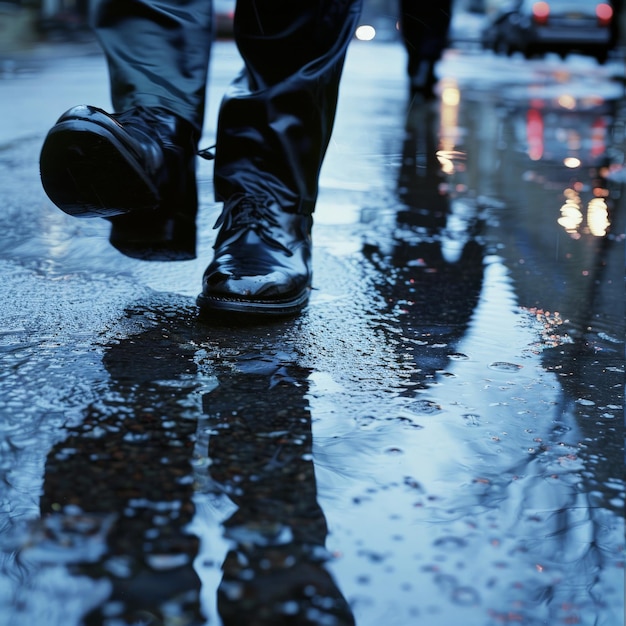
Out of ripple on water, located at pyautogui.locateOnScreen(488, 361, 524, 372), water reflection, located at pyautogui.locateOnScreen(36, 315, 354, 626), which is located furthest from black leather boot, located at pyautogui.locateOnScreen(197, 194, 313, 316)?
ripple on water, located at pyautogui.locateOnScreen(488, 361, 524, 372)

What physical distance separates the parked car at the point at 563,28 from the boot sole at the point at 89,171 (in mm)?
15054

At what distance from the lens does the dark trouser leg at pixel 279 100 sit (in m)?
2.25

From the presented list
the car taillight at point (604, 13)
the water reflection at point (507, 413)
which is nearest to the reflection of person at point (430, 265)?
the water reflection at point (507, 413)

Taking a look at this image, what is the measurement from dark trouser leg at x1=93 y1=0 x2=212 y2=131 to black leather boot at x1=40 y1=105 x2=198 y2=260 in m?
0.06

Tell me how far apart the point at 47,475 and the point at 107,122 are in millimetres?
904

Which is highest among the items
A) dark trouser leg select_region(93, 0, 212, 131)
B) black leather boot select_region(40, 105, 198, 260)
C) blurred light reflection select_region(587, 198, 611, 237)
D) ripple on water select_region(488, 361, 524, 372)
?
dark trouser leg select_region(93, 0, 212, 131)

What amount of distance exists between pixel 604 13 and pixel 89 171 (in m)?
16.0

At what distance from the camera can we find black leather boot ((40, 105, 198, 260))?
76.6 inches

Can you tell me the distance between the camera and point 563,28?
16.5 meters

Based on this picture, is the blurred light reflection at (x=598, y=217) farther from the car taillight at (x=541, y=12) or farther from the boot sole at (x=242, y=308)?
the car taillight at (x=541, y=12)

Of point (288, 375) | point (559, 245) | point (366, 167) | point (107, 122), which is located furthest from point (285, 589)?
point (366, 167)

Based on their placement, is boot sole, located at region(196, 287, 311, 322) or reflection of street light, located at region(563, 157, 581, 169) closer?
boot sole, located at region(196, 287, 311, 322)

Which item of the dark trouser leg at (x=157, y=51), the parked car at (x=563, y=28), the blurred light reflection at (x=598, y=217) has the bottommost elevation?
the parked car at (x=563, y=28)

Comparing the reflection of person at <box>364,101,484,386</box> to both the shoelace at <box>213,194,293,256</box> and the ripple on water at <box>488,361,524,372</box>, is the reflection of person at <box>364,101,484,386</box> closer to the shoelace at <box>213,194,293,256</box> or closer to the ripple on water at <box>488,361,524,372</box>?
the ripple on water at <box>488,361,524,372</box>
